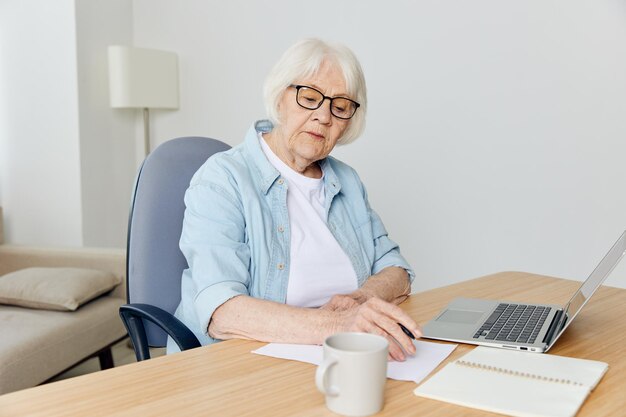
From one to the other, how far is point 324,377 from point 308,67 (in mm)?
899

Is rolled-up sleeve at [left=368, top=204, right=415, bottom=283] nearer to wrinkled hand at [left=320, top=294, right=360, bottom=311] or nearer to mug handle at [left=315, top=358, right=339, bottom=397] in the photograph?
wrinkled hand at [left=320, top=294, right=360, bottom=311]

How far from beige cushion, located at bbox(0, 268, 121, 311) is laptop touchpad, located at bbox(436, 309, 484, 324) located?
183 cm

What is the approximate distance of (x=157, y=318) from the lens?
142 centimetres

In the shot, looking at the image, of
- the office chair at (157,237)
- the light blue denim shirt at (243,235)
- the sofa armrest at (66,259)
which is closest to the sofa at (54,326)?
the sofa armrest at (66,259)

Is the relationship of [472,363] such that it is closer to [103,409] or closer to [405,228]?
[103,409]

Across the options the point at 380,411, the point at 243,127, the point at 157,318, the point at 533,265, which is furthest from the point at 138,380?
the point at 243,127

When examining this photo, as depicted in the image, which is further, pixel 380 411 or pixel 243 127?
pixel 243 127

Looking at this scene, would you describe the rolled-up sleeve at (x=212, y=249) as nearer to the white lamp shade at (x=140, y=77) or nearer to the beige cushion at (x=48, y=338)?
the beige cushion at (x=48, y=338)

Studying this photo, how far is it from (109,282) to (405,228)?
1.31 m

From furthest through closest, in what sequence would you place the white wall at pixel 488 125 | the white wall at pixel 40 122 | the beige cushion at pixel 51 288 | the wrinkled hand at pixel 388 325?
the white wall at pixel 40 122 → the beige cushion at pixel 51 288 → the white wall at pixel 488 125 → the wrinkled hand at pixel 388 325

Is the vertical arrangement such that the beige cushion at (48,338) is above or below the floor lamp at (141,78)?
below

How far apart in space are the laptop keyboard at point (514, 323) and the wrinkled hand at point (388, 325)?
163 millimetres


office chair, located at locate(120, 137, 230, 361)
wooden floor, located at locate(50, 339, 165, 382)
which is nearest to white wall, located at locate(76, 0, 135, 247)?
wooden floor, located at locate(50, 339, 165, 382)

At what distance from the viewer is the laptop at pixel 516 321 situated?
1.12 m
